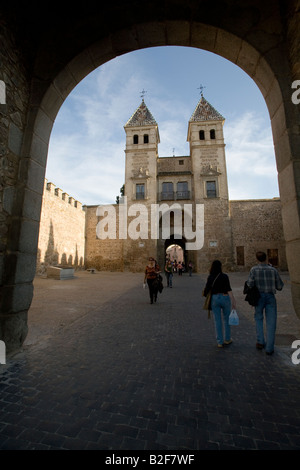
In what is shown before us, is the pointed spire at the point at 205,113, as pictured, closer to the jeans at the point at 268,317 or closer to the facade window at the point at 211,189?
the facade window at the point at 211,189

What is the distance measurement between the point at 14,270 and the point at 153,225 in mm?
18449

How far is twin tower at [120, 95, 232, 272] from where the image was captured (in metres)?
20.9

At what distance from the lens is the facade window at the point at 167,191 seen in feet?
74.4

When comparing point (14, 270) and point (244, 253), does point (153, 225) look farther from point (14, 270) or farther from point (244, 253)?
point (14, 270)

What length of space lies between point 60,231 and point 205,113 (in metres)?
19.9

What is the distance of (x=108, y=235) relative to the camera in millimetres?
23969

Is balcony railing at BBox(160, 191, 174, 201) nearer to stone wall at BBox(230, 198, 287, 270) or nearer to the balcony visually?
the balcony

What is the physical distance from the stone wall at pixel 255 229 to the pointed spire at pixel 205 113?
9736 mm

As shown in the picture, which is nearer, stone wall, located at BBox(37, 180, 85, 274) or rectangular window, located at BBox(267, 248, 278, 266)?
stone wall, located at BBox(37, 180, 85, 274)

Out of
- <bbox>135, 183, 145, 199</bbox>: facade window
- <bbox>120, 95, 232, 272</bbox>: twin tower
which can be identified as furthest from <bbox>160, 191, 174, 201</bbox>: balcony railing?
<bbox>135, 183, 145, 199</bbox>: facade window

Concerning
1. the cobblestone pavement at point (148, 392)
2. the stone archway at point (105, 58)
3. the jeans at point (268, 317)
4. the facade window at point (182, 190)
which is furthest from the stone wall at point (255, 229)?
the stone archway at point (105, 58)

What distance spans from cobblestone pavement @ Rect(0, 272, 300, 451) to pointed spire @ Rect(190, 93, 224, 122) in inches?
945

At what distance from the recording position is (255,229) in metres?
20.9

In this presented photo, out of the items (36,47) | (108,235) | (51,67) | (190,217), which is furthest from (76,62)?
(108,235)
